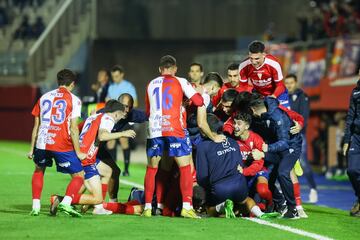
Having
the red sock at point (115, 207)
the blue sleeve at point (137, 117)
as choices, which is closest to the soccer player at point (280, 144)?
the blue sleeve at point (137, 117)

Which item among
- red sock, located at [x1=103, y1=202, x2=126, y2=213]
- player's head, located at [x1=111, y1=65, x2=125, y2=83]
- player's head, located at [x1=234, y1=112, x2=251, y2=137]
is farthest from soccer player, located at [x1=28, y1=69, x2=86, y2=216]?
player's head, located at [x1=111, y1=65, x2=125, y2=83]

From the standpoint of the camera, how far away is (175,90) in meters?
13.5

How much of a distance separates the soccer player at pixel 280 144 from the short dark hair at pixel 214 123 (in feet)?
1.55

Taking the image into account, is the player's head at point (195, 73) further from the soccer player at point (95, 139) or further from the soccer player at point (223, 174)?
the soccer player at point (95, 139)

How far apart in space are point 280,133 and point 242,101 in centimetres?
64

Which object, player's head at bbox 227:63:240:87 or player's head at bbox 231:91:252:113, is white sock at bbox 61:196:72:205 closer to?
player's head at bbox 231:91:252:113

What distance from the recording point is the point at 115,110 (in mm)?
13688

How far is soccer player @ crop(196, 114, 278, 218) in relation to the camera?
13.7 meters

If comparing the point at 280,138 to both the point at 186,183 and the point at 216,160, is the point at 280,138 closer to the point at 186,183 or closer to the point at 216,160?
the point at 216,160

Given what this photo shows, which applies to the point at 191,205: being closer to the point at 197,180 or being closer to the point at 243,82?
the point at 197,180

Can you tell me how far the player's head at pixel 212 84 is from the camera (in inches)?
606

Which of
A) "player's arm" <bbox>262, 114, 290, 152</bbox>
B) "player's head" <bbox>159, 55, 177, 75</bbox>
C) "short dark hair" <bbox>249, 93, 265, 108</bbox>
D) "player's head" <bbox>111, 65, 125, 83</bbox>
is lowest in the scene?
"player's arm" <bbox>262, 114, 290, 152</bbox>

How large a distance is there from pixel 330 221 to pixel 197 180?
1765 millimetres

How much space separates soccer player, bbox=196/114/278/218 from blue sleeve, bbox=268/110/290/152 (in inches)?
18.4
